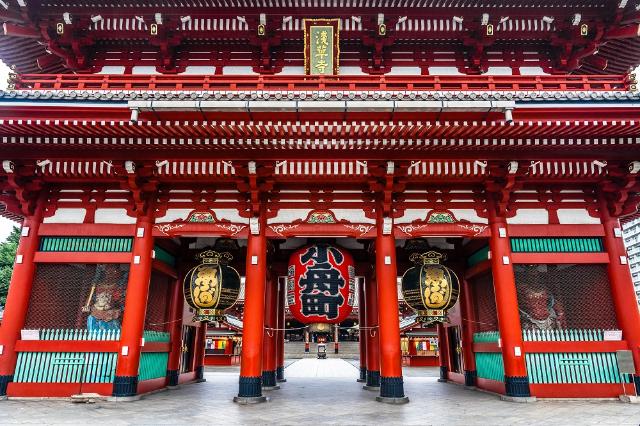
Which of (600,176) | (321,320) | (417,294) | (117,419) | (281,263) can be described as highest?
(600,176)

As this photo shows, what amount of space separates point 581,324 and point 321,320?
6.97m

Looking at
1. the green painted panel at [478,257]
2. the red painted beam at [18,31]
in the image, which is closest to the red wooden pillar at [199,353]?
the green painted panel at [478,257]

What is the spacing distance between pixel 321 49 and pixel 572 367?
37.0 feet

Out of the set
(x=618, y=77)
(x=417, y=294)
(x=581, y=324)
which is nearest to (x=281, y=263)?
(x=417, y=294)

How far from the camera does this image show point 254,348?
33.0ft

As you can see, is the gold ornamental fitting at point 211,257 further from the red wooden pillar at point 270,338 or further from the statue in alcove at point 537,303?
the statue in alcove at point 537,303

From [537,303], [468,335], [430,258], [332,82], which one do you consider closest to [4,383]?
[332,82]

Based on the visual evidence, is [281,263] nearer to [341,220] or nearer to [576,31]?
[341,220]

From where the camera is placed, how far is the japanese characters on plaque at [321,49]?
12062mm

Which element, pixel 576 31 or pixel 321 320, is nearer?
pixel 321 320

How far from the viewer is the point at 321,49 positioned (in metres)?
12.2

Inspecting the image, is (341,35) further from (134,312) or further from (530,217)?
(134,312)

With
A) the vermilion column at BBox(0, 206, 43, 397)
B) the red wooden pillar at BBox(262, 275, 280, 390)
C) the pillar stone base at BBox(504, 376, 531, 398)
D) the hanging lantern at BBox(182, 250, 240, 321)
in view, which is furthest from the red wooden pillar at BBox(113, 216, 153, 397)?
the pillar stone base at BBox(504, 376, 531, 398)

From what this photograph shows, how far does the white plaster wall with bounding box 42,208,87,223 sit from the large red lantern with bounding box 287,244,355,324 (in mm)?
6099
